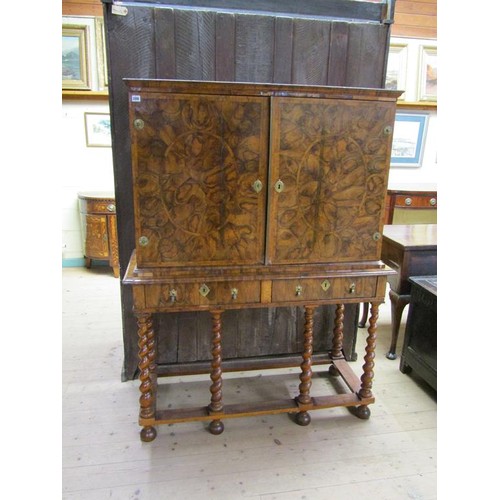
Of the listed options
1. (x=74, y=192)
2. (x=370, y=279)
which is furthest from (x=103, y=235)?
(x=370, y=279)

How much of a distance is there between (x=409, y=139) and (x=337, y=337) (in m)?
2.86

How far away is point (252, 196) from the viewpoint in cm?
153

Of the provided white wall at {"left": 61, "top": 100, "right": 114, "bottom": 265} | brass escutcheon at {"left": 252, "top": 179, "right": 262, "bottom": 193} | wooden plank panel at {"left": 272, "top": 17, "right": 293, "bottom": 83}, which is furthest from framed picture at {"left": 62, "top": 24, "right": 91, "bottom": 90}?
brass escutcheon at {"left": 252, "top": 179, "right": 262, "bottom": 193}

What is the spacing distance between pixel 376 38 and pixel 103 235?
2.82m

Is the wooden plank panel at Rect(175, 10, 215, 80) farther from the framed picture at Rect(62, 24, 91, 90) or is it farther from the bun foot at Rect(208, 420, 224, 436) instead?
Result: the framed picture at Rect(62, 24, 91, 90)

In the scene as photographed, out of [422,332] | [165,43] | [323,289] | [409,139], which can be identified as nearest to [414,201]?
[409,139]

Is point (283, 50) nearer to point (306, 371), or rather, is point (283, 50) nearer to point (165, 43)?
point (165, 43)

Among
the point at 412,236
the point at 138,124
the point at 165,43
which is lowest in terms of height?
the point at 412,236

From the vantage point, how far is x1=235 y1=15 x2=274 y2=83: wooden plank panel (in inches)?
70.8

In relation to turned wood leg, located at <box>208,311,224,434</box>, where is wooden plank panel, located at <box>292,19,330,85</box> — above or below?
above

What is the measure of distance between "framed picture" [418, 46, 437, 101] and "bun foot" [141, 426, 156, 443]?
3981 millimetres

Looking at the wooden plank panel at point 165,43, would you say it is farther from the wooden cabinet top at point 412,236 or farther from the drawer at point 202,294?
the wooden cabinet top at point 412,236

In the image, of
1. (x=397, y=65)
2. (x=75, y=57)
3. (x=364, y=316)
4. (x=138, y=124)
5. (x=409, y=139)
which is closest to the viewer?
(x=138, y=124)
